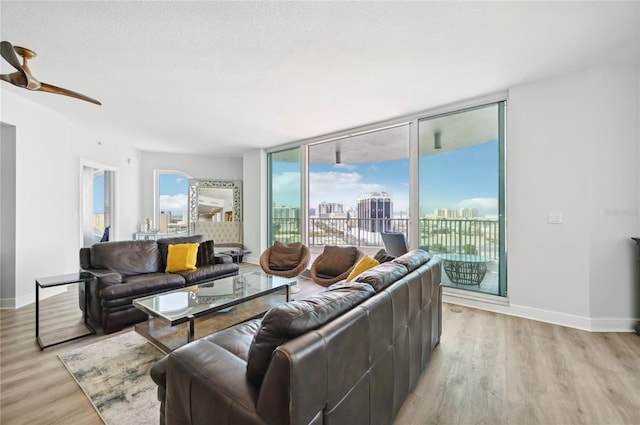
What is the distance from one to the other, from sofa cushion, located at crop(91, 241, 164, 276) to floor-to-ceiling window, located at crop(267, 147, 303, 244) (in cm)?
268

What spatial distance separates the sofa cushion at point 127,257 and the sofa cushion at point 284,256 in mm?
1565

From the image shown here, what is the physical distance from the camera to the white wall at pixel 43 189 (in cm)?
347

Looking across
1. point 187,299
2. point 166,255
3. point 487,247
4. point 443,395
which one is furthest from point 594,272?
point 166,255

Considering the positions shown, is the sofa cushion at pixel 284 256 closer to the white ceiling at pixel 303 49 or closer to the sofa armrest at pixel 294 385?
the white ceiling at pixel 303 49

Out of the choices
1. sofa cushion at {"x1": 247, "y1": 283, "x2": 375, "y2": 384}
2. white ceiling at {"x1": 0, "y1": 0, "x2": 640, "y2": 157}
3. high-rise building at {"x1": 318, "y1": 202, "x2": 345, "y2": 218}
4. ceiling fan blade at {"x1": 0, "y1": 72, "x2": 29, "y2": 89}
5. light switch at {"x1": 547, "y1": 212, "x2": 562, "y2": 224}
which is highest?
white ceiling at {"x1": 0, "y1": 0, "x2": 640, "y2": 157}

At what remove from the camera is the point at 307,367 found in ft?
2.94

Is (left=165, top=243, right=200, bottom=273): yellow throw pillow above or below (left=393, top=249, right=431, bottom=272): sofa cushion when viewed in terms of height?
below

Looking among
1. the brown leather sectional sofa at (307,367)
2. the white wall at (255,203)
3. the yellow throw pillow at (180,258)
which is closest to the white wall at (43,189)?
the yellow throw pillow at (180,258)

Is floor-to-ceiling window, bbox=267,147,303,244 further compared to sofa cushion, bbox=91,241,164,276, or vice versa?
floor-to-ceiling window, bbox=267,147,303,244

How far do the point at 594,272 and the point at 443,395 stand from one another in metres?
2.32

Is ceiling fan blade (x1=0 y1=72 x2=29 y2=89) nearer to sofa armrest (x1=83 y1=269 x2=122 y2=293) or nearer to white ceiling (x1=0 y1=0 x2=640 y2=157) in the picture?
white ceiling (x1=0 y1=0 x2=640 y2=157)

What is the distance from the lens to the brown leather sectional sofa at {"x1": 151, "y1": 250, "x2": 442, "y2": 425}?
2.93 feet

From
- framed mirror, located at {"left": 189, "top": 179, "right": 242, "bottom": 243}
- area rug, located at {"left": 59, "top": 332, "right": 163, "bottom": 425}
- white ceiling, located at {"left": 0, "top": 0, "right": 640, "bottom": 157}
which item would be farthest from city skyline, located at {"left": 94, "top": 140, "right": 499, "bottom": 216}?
area rug, located at {"left": 59, "top": 332, "right": 163, "bottom": 425}

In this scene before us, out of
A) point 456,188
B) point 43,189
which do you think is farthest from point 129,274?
point 456,188
